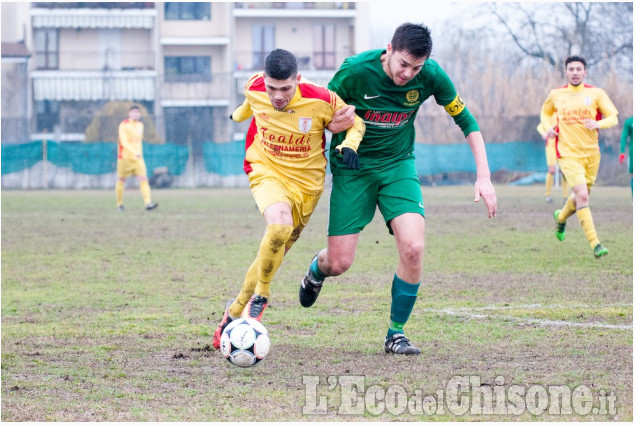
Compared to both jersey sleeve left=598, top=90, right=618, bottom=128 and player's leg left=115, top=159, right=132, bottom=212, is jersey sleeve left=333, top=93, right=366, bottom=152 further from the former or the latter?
player's leg left=115, top=159, right=132, bottom=212

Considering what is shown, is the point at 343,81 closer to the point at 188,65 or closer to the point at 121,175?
the point at 121,175

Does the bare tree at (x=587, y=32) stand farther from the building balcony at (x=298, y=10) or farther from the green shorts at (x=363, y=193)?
the green shorts at (x=363, y=193)

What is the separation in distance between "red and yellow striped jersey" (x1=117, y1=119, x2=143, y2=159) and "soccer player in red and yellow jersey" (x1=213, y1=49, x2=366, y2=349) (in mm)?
14494

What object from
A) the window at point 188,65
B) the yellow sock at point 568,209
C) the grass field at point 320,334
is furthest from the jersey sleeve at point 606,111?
the window at point 188,65

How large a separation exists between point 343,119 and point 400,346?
56.2 inches

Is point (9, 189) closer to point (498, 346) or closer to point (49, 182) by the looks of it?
point (49, 182)

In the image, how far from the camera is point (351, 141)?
5.73 meters

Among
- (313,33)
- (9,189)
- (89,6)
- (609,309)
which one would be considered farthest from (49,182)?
(609,309)

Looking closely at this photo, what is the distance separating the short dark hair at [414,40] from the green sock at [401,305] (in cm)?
146

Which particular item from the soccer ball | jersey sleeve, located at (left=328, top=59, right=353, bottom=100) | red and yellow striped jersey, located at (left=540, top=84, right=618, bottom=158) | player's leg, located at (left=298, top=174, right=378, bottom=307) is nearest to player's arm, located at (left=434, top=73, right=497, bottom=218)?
jersey sleeve, located at (left=328, top=59, right=353, bottom=100)

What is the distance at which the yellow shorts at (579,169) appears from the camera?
443 inches

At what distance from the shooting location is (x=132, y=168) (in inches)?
815

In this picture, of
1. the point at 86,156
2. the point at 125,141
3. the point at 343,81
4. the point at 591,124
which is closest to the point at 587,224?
the point at 591,124

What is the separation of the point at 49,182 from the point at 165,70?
16.7 meters
